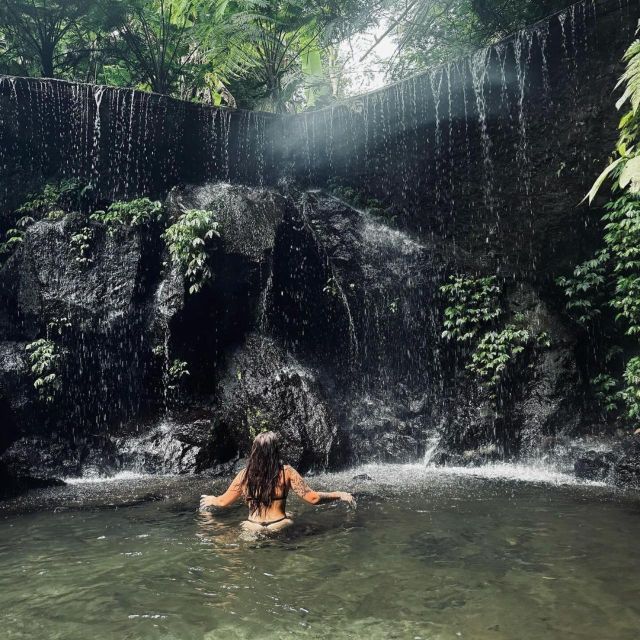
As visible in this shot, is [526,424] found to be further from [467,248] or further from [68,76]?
[68,76]

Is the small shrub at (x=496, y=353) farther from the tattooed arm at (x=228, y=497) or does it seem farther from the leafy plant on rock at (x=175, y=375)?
the tattooed arm at (x=228, y=497)

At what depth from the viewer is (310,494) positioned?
5512mm

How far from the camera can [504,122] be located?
36.8 ft

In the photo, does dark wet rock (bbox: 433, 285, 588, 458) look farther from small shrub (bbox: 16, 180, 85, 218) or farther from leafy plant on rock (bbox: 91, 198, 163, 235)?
small shrub (bbox: 16, 180, 85, 218)

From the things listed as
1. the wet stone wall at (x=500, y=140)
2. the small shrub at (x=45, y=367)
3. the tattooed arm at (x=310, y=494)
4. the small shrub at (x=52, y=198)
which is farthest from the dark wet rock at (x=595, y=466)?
the small shrub at (x=52, y=198)

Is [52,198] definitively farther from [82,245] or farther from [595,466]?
[595,466]

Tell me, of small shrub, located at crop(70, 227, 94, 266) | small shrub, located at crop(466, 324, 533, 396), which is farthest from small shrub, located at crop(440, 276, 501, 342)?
small shrub, located at crop(70, 227, 94, 266)

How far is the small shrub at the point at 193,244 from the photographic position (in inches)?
408

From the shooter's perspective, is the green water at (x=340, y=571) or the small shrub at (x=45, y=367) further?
the small shrub at (x=45, y=367)

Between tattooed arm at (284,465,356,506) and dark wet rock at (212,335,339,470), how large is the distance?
340cm

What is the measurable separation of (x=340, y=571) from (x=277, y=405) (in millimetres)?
5321

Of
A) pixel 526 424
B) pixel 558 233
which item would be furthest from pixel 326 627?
pixel 558 233

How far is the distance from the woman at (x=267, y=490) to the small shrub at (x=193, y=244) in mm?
5400

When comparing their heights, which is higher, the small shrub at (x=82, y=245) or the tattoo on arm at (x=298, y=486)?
the small shrub at (x=82, y=245)
